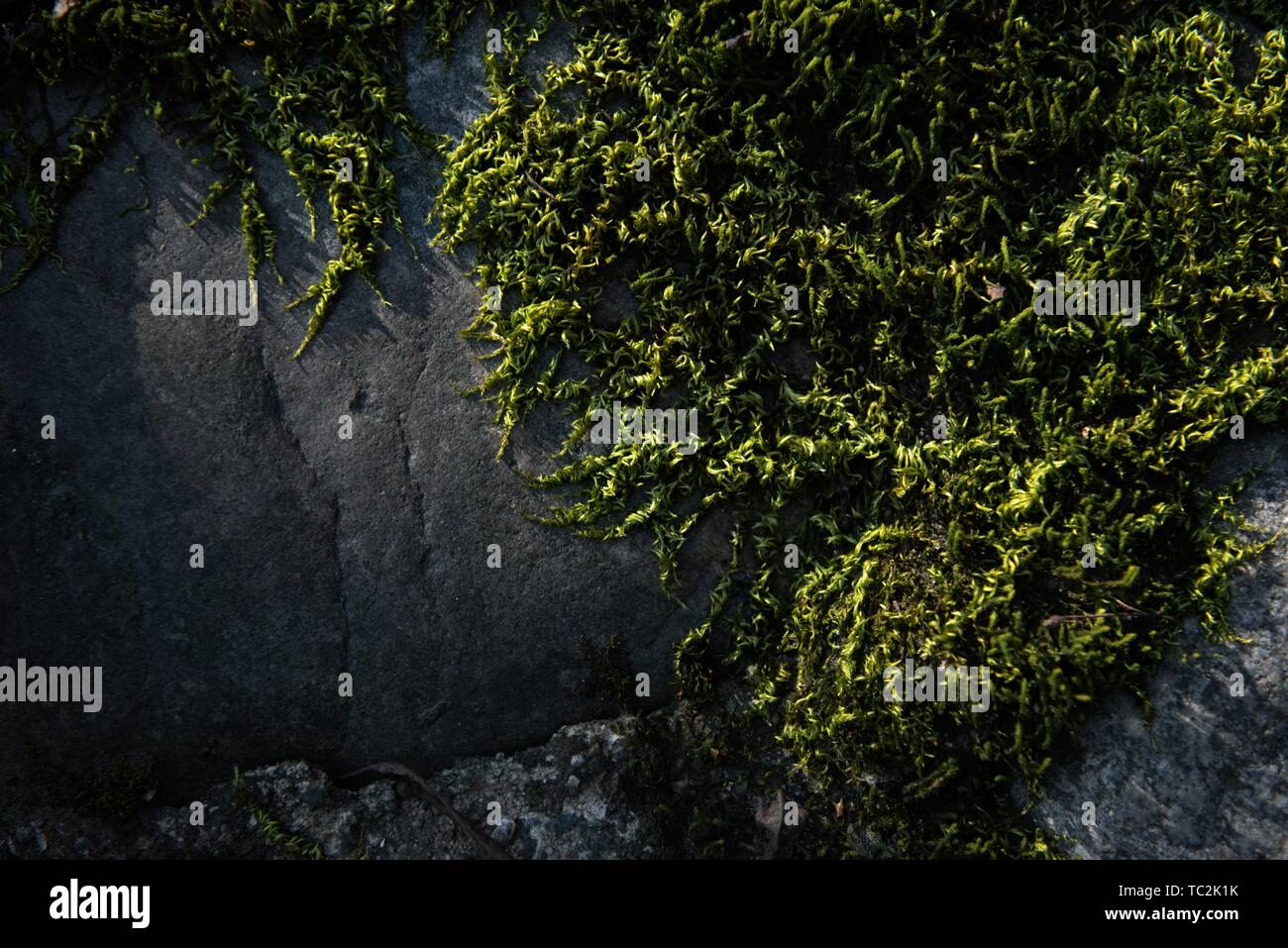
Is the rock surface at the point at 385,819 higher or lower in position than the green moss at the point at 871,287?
lower

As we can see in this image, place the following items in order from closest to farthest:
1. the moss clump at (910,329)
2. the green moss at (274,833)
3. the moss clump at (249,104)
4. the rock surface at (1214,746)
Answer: the rock surface at (1214,746) < the moss clump at (910,329) < the green moss at (274,833) < the moss clump at (249,104)

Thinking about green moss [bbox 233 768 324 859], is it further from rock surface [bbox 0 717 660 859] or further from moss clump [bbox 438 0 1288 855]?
moss clump [bbox 438 0 1288 855]

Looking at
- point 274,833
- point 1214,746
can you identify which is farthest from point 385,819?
point 1214,746

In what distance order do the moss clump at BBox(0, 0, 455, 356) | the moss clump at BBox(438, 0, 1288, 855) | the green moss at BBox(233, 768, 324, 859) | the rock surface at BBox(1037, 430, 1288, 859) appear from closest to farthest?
the rock surface at BBox(1037, 430, 1288, 859) < the moss clump at BBox(438, 0, 1288, 855) < the green moss at BBox(233, 768, 324, 859) < the moss clump at BBox(0, 0, 455, 356)

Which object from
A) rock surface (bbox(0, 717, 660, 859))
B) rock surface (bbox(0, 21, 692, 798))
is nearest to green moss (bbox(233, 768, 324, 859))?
rock surface (bbox(0, 717, 660, 859))

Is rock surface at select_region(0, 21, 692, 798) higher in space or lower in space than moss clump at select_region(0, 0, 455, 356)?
lower

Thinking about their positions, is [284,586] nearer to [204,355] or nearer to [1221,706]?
[204,355]

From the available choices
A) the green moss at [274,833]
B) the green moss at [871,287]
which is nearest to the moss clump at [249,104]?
the green moss at [871,287]

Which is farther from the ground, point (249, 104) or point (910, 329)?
point (249, 104)

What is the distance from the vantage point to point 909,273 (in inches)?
117

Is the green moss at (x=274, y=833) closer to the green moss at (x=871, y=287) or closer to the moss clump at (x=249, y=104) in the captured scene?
the green moss at (x=871, y=287)

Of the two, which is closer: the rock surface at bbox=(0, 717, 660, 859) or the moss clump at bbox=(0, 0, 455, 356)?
the rock surface at bbox=(0, 717, 660, 859)

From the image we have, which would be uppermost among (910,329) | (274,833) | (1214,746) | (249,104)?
(249,104)

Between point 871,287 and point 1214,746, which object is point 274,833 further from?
point 1214,746
